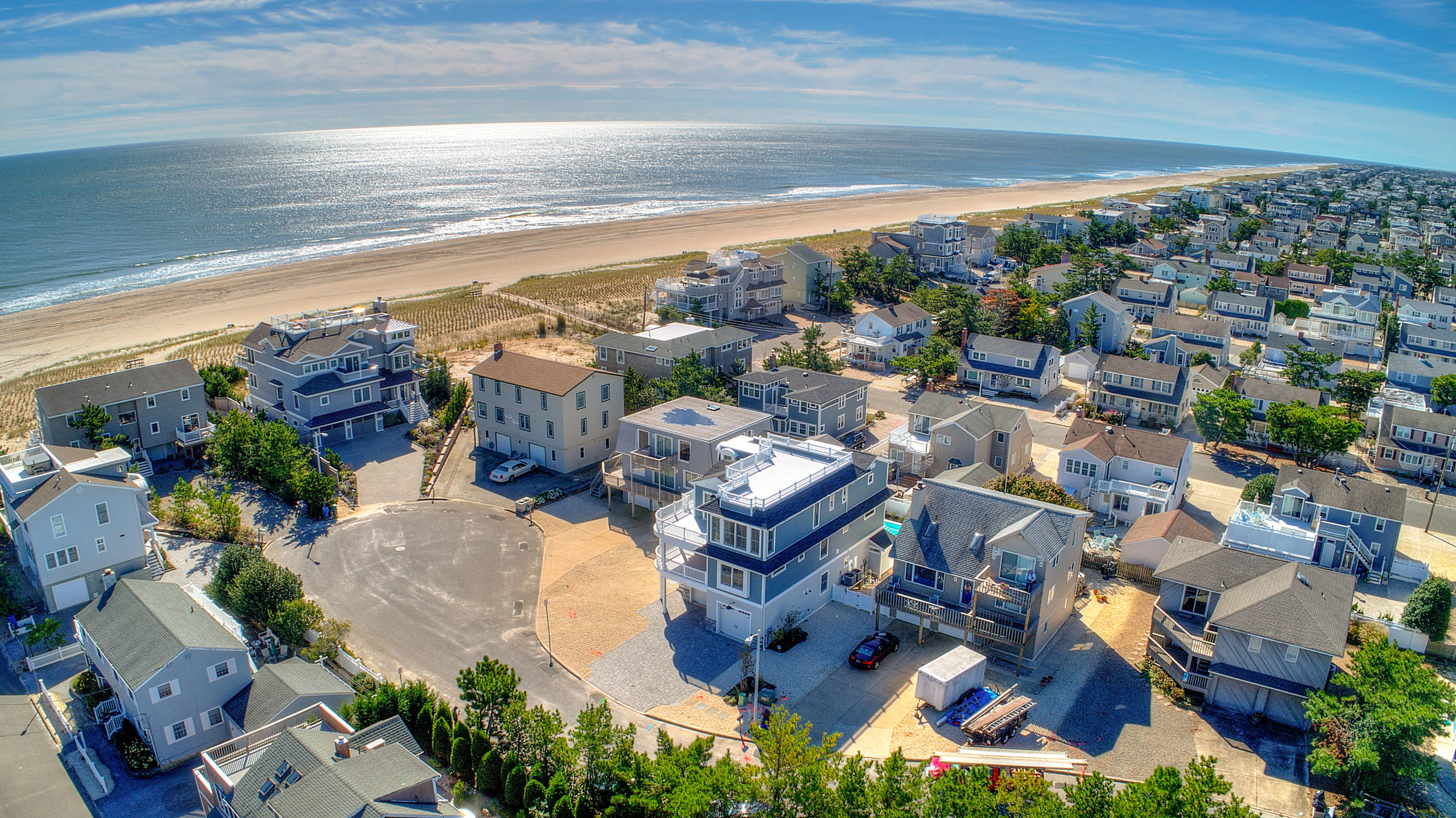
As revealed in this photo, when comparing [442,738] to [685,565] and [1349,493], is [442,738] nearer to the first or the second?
[685,565]

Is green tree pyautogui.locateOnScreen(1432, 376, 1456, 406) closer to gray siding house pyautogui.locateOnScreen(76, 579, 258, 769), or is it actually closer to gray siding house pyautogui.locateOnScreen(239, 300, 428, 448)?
gray siding house pyautogui.locateOnScreen(239, 300, 428, 448)

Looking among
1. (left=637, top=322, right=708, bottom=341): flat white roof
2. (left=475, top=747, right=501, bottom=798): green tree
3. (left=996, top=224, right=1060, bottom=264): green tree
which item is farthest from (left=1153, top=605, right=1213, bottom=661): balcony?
(left=996, top=224, right=1060, bottom=264): green tree

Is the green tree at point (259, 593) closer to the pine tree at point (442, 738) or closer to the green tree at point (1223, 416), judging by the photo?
the pine tree at point (442, 738)

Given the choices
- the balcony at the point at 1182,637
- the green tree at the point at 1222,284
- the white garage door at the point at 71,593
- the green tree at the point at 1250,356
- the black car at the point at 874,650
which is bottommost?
the white garage door at the point at 71,593

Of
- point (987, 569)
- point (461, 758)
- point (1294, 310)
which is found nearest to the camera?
point (461, 758)

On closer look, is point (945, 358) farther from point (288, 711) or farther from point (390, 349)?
point (288, 711)

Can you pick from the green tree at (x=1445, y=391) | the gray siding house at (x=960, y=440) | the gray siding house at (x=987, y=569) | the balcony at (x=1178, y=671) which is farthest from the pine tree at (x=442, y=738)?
the green tree at (x=1445, y=391)

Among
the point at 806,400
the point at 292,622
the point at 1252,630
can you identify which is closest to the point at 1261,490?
the point at 1252,630

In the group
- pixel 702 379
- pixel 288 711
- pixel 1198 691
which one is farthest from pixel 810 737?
pixel 702 379
